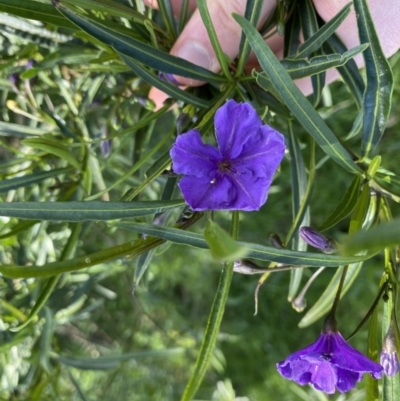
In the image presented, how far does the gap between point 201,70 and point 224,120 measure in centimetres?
21

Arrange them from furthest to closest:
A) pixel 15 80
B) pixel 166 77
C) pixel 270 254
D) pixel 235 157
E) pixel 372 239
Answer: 1. pixel 15 80
2. pixel 166 77
3. pixel 235 157
4. pixel 270 254
5. pixel 372 239

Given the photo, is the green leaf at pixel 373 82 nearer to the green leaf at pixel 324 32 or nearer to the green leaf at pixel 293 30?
the green leaf at pixel 324 32

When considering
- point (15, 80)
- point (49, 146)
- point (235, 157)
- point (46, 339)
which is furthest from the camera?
point (46, 339)

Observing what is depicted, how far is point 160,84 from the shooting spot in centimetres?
86

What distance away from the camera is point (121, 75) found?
1.24 meters

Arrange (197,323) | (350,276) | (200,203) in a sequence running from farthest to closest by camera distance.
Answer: (197,323) → (350,276) → (200,203)

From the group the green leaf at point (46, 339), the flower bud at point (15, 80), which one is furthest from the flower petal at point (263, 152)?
the green leaf at point (46, 339)

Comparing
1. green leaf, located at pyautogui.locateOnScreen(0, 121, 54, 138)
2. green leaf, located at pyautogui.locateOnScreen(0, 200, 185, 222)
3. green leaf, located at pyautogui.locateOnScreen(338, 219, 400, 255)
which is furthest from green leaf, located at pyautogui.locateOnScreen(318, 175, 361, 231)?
green leaf, located at pyautogui.locateOnScreen(0, 121, 54, 138)

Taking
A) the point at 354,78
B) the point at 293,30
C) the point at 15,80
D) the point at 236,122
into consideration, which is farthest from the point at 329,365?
the point at 15,80

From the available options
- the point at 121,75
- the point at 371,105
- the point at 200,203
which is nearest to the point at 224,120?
the point at 200,203

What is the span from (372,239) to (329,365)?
15.9 inches

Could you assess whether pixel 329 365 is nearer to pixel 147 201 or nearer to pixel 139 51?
pixel 147 201

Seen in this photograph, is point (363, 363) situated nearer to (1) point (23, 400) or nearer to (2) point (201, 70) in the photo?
(2) point (201, 70)

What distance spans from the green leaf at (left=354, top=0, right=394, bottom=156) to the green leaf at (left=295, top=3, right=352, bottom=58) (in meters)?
0.06
